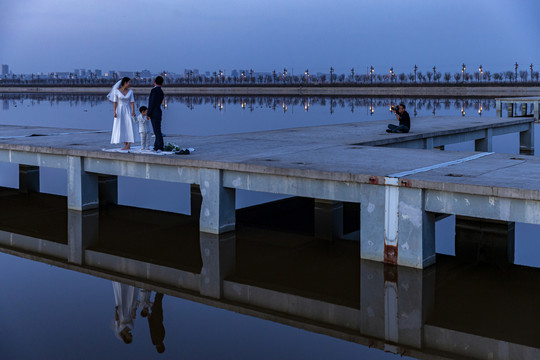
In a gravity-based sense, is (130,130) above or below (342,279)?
above

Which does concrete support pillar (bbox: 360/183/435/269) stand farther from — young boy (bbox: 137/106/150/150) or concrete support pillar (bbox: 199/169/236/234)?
young boy (bbox: 137/106/150/150)

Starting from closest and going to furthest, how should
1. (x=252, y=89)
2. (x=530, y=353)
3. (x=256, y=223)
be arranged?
(x=530, y=353)
(x=256, y=223)
(x=252, y=89)

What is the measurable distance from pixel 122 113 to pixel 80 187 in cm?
179

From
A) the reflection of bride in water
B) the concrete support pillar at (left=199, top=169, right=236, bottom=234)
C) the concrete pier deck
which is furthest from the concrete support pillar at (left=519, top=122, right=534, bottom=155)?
the reflection of bride in water

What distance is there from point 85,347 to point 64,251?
4690mm

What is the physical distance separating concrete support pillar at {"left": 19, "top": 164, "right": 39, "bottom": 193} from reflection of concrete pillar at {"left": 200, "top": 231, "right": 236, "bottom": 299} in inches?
318

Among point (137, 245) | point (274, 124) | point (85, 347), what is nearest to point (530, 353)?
point (85, 347)

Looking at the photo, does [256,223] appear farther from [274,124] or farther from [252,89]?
[252,89]

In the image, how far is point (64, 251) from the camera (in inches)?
489

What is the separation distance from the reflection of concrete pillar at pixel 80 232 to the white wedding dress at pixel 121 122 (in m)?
1.66

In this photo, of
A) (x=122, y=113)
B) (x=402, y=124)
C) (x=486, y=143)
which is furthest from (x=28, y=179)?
(x=486, y=143)

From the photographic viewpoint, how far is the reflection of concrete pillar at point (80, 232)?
40.2 ft

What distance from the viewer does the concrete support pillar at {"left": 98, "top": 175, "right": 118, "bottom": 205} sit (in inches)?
686

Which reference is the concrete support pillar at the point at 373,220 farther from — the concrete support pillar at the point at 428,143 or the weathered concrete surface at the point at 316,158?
the concrete support pillar at the point at 428,143
